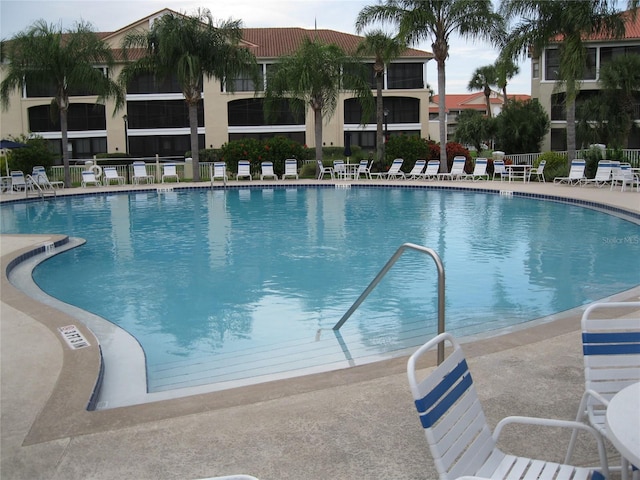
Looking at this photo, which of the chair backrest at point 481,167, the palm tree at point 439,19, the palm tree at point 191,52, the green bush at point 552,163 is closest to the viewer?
the green bush at point 552,163

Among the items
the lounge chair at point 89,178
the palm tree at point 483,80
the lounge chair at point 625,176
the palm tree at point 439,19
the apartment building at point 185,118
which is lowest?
the lounge chair at point 625,176

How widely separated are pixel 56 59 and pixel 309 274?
63.6 ft

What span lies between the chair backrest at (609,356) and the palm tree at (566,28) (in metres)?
20.9

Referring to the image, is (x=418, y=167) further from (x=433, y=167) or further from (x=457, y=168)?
(x=457, y=168)

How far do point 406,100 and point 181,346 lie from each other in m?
39.6

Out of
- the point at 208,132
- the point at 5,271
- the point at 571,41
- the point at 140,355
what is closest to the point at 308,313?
the point at 140,355

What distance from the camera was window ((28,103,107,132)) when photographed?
43344 millimetres

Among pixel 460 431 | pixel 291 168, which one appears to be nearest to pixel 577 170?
pixel 291 168

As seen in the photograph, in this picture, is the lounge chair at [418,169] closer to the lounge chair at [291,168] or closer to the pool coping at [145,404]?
the lounge chair at [291,168]

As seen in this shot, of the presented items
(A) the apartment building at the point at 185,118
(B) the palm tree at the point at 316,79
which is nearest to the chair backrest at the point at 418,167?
(B) the palm tree at the point at 316,79

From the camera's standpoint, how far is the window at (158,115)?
43.5 m

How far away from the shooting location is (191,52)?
2700cm

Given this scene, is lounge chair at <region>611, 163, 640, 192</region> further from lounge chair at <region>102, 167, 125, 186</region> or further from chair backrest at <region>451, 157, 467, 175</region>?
lounge chair at <region>102, 167, 125, 186</region>

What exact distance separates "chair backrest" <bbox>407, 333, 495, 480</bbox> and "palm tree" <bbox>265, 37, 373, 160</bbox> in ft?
83.1
